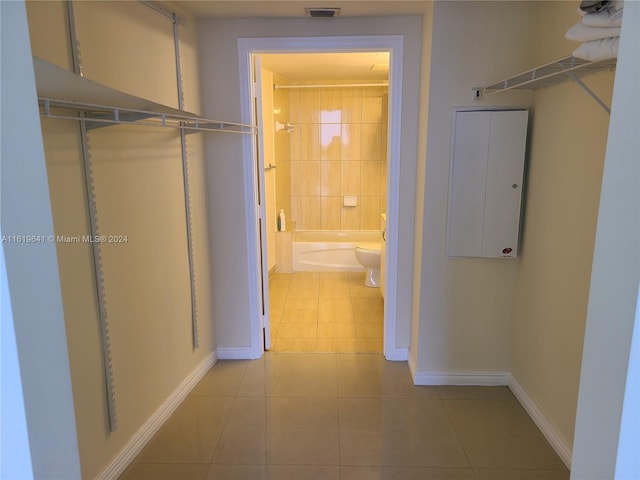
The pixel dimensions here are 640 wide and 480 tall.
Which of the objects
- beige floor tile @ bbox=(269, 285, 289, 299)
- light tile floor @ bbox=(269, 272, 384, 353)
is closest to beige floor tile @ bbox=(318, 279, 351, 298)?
light tile floor @ bbox=(269, 272, 384, 353)

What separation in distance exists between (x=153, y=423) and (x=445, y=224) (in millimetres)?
1998

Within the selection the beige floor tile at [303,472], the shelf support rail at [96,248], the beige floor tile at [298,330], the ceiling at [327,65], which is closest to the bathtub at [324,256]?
the beige floor tile at [298,330]

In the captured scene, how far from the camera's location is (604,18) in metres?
1.33

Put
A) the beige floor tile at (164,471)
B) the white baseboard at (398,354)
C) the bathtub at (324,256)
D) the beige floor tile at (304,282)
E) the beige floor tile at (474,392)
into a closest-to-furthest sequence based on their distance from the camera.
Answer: the beige floor tile at (164,471), the beige floor tile at (474,392), the white baseboard at (398,354), the beige floor tile at (304,282), the bathtub at (324,256)

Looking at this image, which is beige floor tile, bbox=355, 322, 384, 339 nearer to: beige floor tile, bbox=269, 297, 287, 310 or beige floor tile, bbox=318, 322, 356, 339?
beige floor tile, bbox=318, 322, 356, 339

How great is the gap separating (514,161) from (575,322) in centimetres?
94

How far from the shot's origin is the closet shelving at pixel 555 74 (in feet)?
5.36

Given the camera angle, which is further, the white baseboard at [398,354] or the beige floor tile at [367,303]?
the beige floor tile at [367,303]

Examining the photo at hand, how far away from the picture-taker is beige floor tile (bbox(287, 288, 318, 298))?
4602mm

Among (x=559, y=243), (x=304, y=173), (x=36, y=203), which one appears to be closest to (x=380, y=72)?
(x=304, y=173)

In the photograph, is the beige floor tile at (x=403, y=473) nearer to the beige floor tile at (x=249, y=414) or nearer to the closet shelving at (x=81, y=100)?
the beige floor tile at (x=249, y=414)

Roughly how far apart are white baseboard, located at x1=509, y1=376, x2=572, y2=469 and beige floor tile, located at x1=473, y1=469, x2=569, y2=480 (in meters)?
0.08

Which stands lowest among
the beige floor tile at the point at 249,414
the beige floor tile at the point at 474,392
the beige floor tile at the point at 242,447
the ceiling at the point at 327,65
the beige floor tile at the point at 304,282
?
the beige floor tile at the point at 242,447

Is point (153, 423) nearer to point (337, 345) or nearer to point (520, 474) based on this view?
point (337, 345)
